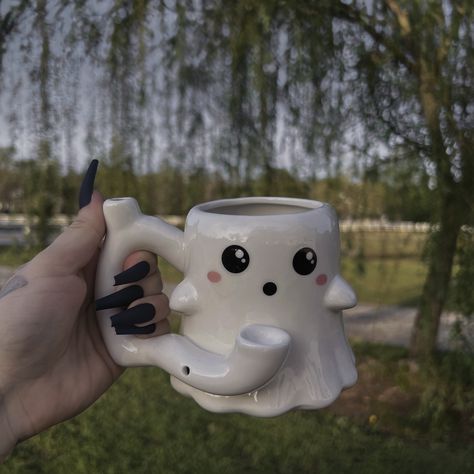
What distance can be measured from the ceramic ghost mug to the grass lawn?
1.52 meters

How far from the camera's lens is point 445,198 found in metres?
2.37

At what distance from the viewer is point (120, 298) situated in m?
1.16

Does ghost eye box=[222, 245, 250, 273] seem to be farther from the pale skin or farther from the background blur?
the background blur

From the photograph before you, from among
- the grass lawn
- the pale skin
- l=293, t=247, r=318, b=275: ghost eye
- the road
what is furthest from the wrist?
the road

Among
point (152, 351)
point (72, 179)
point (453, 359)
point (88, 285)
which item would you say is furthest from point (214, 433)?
point (152, 351)

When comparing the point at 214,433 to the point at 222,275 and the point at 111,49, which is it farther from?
the point at 222,275

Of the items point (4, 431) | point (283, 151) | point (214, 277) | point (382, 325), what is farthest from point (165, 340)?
point (382, 325)

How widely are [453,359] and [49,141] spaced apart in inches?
67.5

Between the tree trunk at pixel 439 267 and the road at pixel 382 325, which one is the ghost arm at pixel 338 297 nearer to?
the tree trunk at pixel 439 267

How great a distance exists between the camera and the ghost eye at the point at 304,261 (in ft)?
3.39

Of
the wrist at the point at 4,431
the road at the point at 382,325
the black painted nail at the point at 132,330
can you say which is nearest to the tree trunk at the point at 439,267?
the road at the point at 382,325

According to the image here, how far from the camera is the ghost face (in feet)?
3.37

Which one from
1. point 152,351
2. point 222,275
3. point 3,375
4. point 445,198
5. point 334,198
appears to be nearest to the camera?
point 222,275

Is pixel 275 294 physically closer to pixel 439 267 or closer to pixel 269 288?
pixel 269 288
